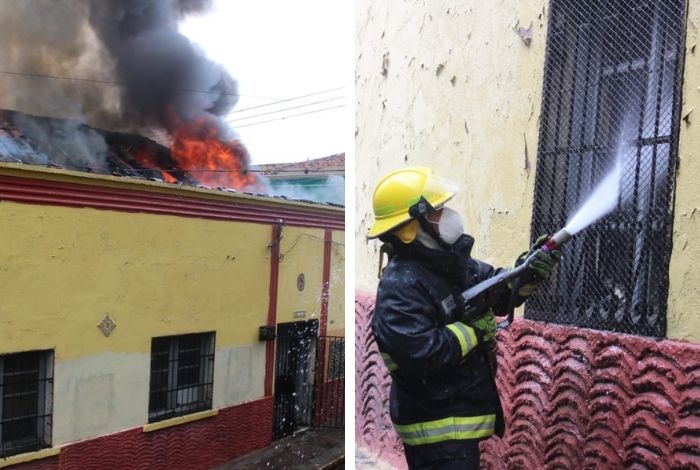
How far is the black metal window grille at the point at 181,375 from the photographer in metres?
3.54

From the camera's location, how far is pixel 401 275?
2.11 metres

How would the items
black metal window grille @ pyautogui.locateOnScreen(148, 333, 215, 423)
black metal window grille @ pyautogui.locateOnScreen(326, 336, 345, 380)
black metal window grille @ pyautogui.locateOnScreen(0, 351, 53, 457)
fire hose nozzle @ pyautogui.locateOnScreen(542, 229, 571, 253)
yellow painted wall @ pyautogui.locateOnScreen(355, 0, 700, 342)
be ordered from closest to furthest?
fire hose nozzle @ pyautogui.locateOnScreen(542, 229, 571, 253) < yellow painted wall @ pyautogui.locateOnScreen(355, 0, 700, 342) < black metal window grille @ pyautogui.locateOnScreen(0, 351, 53, 457) < black metal window grille @ pyautogui.locateOnScreen(148, 333, 215, 423) < black metal window grille @ pyautogui.locateOnScreen(326, 336, 345, 380)

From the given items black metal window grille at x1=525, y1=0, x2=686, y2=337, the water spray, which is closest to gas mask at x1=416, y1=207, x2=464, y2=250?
the water spray

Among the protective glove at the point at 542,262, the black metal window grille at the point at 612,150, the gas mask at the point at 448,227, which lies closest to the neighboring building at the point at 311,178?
the black metal window grille at the point at 612,150

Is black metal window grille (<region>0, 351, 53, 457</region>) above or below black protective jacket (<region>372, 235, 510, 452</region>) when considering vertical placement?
below

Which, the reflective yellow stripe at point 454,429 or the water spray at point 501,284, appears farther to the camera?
the reflective yellow stripe at point 454,429

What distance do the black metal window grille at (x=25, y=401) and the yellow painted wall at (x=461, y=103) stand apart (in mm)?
1740

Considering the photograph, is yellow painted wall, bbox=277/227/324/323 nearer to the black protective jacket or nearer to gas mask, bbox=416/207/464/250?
the black protective jacket

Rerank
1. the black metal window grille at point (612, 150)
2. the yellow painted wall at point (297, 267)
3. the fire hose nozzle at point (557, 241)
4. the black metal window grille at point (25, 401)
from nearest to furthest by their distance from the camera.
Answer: the fire hose nozzle at point (557, 241) → the black metal window grille at point (612, 150) → the black metal window grille at point (25, 401) → the yellow painted wall at point (297, 267)

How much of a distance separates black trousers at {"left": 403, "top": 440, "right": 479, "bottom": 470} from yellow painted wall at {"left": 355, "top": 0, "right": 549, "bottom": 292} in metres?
1.01

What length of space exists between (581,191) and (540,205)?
0.21 metres

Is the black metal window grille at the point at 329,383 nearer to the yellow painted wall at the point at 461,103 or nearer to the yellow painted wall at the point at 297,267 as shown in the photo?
the yellow painted wall at the point at 297,267

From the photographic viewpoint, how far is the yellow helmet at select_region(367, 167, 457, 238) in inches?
82.4

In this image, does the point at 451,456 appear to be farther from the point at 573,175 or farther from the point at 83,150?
the point at 83,150
